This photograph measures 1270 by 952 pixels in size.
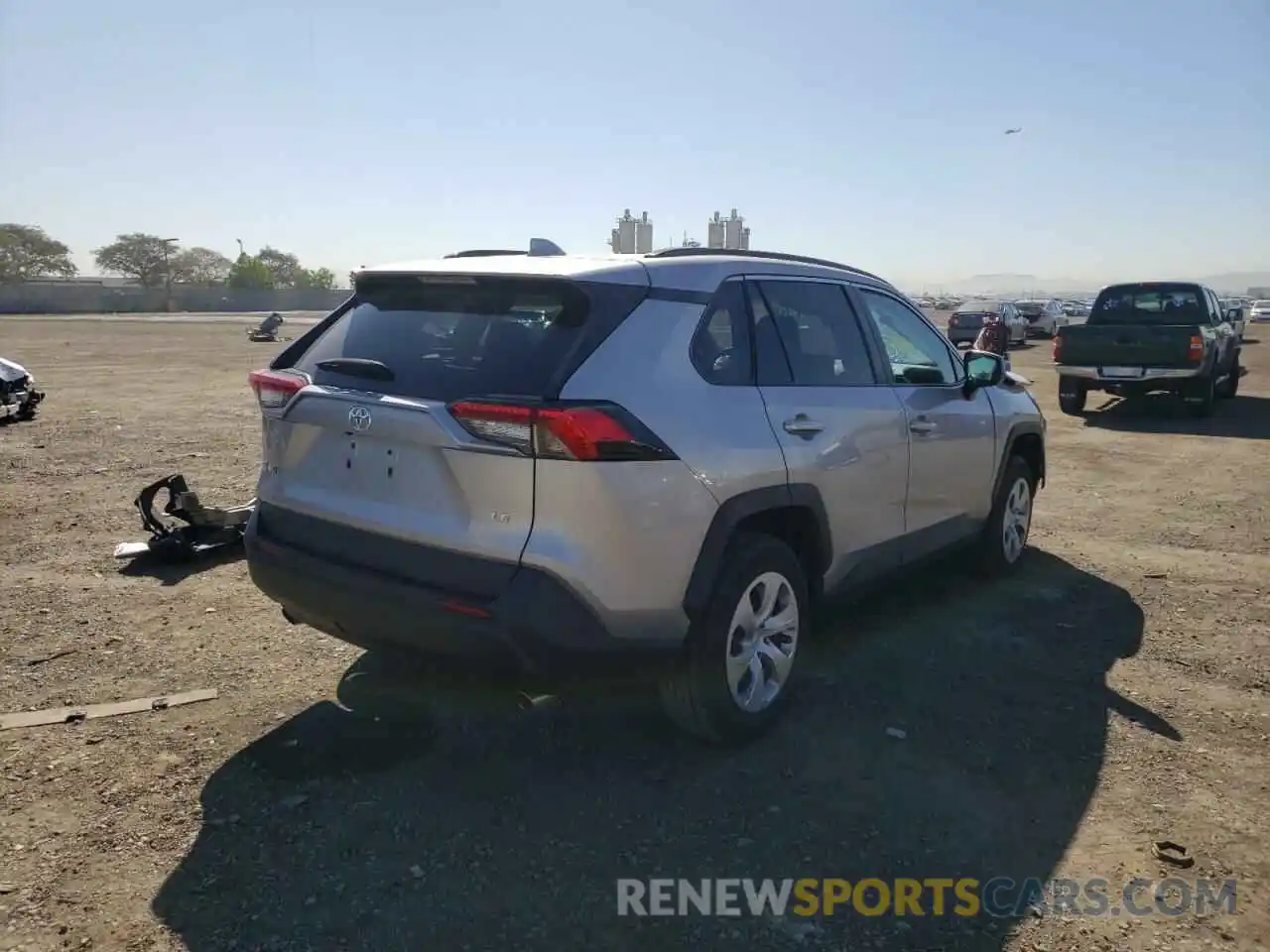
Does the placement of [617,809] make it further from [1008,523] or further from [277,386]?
[1008,523]

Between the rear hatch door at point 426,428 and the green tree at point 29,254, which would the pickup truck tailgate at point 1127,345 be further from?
the green tree at point 29,254

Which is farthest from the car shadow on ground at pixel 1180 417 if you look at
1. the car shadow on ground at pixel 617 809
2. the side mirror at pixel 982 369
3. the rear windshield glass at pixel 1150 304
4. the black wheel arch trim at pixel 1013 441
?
the car shadow on ground at pixel 617 809

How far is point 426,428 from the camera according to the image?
312cm

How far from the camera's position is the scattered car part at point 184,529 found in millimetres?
5945

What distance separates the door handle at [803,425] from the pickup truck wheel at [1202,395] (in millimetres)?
11644

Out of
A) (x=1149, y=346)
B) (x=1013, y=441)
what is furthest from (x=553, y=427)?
(x=1149, y=346)

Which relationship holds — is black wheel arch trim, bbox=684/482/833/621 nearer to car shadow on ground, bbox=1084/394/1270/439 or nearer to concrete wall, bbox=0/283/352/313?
car shadow on ground, bbox=1084/394/1270/439

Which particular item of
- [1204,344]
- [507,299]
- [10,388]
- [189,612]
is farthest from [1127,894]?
[10,388]

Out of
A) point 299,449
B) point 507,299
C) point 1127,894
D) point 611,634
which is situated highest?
point 507,299

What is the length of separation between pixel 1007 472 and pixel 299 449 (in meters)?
4.19

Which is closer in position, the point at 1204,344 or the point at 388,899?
the point at 388,899

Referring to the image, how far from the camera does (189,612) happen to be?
202 inches

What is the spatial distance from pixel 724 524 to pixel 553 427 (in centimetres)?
79

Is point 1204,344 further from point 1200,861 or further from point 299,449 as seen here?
point 299,449
